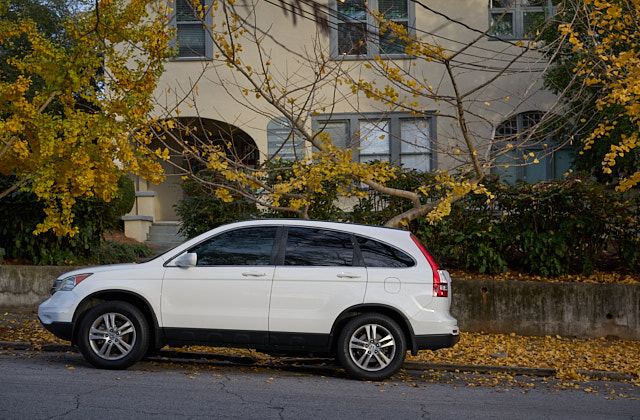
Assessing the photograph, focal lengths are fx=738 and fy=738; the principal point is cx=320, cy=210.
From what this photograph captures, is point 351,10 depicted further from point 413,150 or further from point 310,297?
point 310,297

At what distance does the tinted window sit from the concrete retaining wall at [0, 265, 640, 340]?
368 centimetres

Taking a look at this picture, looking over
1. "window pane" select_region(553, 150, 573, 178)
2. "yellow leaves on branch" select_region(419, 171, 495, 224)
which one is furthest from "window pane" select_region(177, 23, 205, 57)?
"yellow leaves on branch" select_region(419, 171, 495, 224)

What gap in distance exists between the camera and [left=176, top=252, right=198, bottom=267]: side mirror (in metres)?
7.94

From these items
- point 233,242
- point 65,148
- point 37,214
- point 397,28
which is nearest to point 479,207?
point 397,28

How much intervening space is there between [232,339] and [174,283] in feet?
2.90

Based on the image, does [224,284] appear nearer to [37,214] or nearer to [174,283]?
[174,283]

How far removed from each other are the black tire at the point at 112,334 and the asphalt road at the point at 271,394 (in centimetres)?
18

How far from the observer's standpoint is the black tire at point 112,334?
26.1ft

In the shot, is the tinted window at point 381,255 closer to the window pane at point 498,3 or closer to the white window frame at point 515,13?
the white window frame at point 515,13

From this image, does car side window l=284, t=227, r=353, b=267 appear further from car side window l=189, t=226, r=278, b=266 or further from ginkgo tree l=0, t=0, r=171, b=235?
ginkgo tree l=0, t=0, r=171, b=235

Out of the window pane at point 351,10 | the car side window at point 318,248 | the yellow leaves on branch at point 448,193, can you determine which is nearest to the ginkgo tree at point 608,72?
the yellow leaves on branch at point 448,193

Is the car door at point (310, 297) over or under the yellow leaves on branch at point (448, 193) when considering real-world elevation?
under

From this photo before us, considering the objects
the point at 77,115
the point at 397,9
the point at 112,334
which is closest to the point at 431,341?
the point at 112,334

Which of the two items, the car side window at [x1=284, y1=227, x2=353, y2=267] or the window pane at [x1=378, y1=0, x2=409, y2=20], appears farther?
the window pane at [x1=378, y1=0, x2=409, y2=20]
